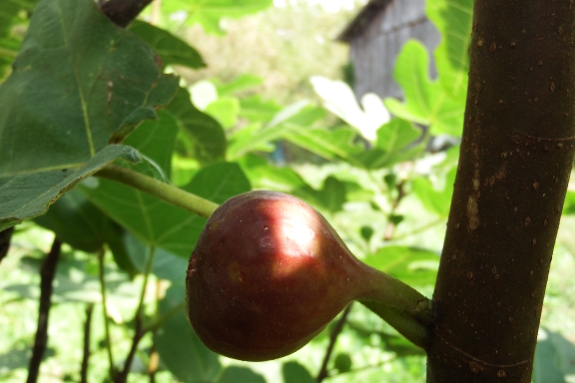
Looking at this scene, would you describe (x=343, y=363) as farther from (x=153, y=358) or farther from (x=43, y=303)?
(x=43, y=303)

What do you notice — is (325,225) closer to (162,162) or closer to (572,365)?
(162,162)

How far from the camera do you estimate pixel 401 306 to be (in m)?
0.34

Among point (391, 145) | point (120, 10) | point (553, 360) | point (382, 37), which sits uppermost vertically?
point (120, 10)

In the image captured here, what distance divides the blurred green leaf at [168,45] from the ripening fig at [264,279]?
0.48 meters

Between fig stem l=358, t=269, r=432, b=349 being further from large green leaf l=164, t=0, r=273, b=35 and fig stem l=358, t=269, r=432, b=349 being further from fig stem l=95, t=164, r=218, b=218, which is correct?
large green leaf l=164, t=0, r=273, b=35

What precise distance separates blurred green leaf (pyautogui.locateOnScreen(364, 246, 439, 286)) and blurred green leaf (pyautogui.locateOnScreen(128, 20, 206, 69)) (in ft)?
1.22

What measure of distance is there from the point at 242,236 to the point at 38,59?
30 cm

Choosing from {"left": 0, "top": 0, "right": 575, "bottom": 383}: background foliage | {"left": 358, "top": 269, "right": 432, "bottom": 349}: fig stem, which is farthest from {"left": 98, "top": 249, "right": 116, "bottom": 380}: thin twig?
{"left": 358, "top": 269, "right": 432, "bottom": 349}: fig stem

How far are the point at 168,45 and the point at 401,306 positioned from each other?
547 mm

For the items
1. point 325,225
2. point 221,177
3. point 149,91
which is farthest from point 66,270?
point 325,225

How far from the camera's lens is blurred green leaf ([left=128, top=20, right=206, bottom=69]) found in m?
0.72

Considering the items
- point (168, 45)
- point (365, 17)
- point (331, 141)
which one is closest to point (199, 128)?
point (168, 45)

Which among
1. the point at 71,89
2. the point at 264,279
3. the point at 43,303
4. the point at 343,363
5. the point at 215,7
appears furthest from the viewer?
the point at 215,7

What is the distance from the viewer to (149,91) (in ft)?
1.49
